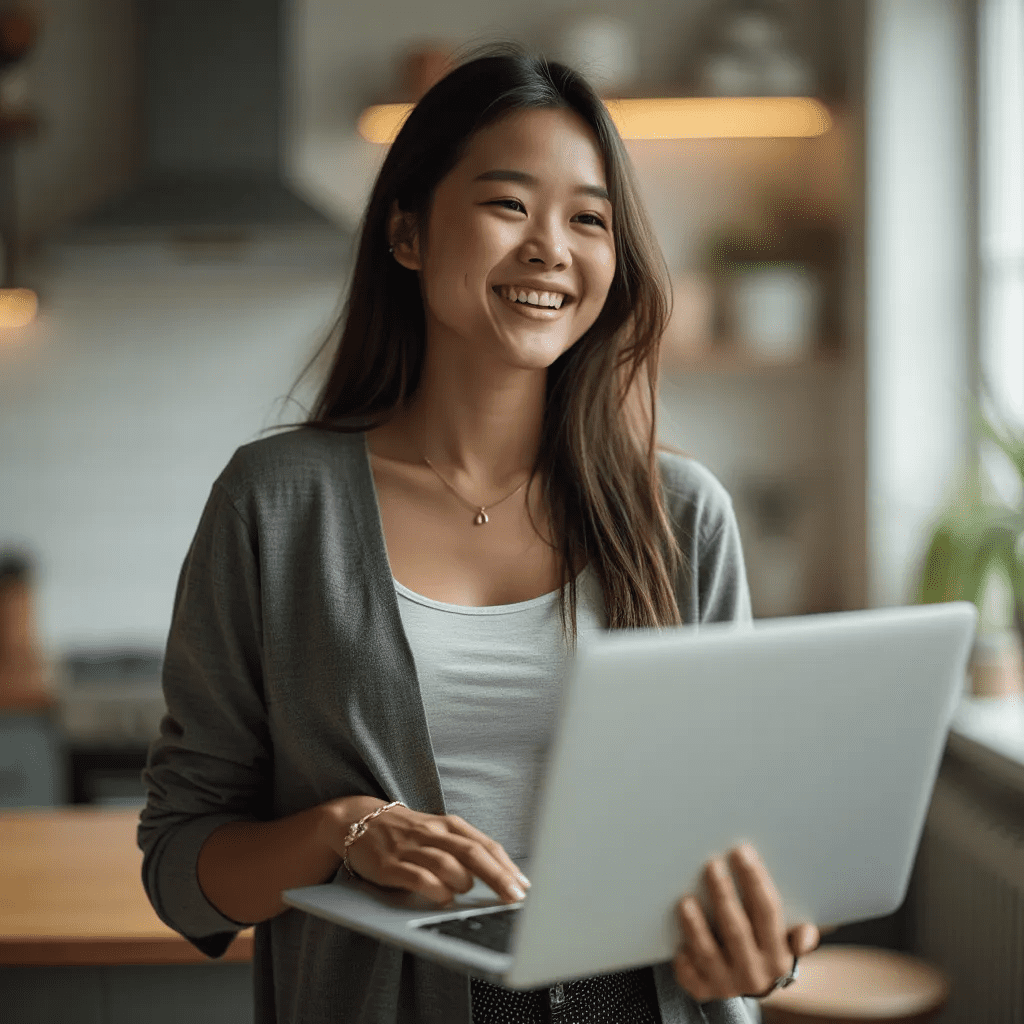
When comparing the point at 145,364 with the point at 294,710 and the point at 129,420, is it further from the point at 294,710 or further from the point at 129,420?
the point at 294,710

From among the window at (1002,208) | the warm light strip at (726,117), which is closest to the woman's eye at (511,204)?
the window at (1002,208)

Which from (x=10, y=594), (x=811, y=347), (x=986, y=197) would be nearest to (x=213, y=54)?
(x=10, y=594)

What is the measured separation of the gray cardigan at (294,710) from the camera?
1.09 metres

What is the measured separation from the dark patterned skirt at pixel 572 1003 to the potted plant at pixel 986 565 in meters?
1.72

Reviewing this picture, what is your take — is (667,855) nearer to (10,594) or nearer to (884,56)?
(884,56)

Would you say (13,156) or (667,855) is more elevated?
(13,156)

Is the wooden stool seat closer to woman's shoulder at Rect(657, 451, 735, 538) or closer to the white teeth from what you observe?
woman's shoulder at Rect(657, 451, 735, 538)

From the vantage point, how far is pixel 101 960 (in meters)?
1.47

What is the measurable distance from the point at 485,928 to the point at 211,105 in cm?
322

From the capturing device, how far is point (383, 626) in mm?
1109

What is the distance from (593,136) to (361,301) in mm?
276

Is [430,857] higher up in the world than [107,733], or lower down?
higher up

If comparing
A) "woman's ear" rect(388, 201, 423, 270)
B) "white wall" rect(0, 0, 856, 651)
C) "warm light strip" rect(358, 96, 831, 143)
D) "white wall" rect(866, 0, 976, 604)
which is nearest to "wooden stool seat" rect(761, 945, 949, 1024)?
"white wall" rect(866, 0, 976, 604)

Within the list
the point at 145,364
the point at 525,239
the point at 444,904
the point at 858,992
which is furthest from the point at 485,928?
the point at 145,364
